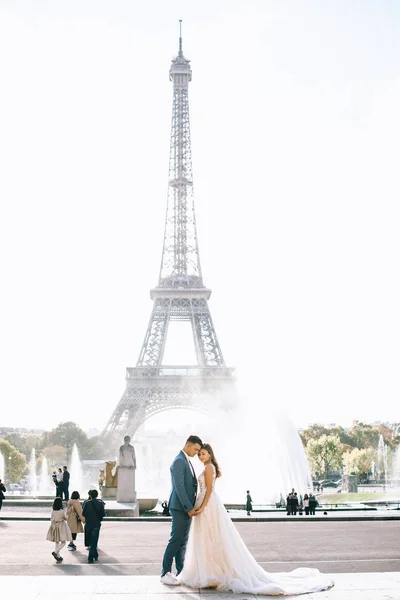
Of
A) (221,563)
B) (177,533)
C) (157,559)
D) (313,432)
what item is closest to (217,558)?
(221,563)

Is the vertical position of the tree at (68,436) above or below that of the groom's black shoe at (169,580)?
above

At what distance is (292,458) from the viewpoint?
Result: 45.7m

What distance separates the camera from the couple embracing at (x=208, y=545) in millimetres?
9961

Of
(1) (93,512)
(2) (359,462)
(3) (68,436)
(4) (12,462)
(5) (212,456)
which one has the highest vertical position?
(3) (68,436)

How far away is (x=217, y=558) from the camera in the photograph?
10172mm

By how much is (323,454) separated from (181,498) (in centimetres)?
9834

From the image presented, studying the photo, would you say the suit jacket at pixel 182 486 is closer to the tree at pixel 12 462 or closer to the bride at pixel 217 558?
the bride at pixel 217 558

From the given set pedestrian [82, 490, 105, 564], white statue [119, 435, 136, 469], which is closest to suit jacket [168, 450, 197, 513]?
pedestrian [82, 490, 105, 564]

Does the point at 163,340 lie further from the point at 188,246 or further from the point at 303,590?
the point at 303,590

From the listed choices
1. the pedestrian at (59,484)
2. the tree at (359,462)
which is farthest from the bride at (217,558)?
the tree at (359,462)

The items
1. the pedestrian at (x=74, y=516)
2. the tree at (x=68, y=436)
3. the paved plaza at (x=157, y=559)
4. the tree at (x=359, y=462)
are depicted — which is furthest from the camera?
the tree at (x=68, y=436)

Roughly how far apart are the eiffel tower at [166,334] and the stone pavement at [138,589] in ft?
205

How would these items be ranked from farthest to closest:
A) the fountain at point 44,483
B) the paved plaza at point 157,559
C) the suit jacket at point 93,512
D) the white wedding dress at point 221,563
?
the fountain at point 44,483
the suit jacket at point 93,512
the white wedding dress at point 221,563
the paved plaza at point 157,559

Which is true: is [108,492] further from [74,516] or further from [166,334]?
[166,334]
